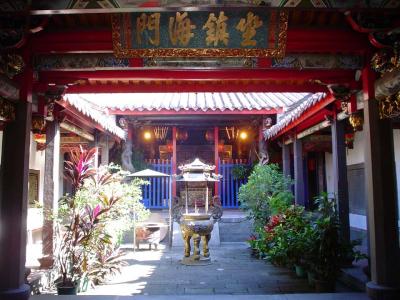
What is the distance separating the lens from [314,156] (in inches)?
568

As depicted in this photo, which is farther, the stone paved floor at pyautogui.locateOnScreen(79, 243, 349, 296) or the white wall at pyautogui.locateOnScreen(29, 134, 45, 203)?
the white wall at pyautogui.locateOnScreen(29, 134, 45, 203)

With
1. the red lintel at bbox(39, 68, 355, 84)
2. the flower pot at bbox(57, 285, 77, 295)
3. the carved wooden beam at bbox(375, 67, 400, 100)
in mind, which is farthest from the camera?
the flower pot at bbox(57, 285, 77, 295)

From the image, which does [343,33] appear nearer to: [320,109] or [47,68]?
[320,109]

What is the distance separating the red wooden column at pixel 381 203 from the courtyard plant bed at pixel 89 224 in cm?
355

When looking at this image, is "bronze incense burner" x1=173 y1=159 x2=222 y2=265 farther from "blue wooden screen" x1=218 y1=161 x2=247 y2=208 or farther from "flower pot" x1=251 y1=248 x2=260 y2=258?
"blue wooden screen" x1=218 y1=161 x2=247 y2=208

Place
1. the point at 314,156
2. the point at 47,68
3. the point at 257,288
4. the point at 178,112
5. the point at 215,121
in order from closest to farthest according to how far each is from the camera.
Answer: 1. the point at 47,68
2. the point at 257,288
3. the point at 178,112
4. the point at 215,121
5. the point at 314,156

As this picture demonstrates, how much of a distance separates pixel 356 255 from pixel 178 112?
292 inches

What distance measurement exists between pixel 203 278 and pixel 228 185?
22.2ft

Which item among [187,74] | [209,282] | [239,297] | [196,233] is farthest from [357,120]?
[196,233]

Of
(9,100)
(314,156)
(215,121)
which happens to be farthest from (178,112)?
(9,100)

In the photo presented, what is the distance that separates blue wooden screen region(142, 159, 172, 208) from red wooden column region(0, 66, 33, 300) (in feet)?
28.6

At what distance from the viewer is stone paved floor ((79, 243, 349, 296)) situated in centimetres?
627

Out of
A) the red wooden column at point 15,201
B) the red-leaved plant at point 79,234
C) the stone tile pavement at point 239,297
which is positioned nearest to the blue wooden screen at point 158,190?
the red-leaved plant at point 79,234

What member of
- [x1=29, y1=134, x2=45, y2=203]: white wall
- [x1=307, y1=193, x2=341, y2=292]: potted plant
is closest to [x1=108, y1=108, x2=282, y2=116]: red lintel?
[x1=29, y1=134, x2=45, y2=203]: white wall
